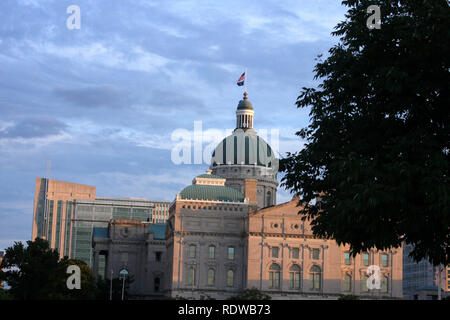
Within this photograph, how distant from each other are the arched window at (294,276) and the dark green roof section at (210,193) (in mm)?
14977

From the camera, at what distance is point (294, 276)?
13888 cm

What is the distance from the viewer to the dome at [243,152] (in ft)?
577

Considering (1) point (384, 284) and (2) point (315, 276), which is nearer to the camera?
(2) point (315, 276)

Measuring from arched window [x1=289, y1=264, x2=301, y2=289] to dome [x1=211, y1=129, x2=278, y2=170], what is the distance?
40171mm

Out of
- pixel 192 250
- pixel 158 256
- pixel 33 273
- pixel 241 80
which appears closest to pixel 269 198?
pixel 241 80

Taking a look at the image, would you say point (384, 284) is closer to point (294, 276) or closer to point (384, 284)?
point (384, 284)

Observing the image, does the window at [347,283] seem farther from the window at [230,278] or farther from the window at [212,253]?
the window at [212,253]

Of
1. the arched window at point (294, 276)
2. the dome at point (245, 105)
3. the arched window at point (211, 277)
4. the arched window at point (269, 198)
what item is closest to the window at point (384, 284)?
the arched window at point (294, 276)

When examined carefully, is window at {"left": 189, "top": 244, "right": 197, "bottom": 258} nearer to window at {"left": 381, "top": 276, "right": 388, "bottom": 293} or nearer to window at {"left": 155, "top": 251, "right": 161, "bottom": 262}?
window at {"left": 155, "top": 251, "right": 161, "bottom": 262}

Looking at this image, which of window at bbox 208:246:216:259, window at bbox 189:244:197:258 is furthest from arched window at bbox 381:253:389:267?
window at bbox 189:244:197:258

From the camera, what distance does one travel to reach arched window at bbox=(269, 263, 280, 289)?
137875 millimetres

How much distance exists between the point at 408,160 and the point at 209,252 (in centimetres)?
11107

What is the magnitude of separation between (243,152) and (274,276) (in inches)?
1724
